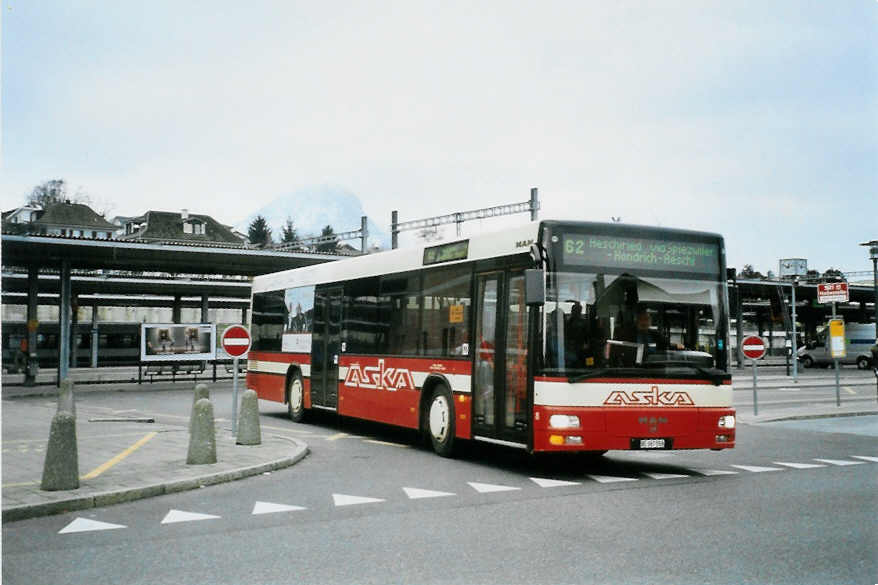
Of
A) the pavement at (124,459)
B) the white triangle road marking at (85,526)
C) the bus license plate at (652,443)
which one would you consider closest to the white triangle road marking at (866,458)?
the bus license plate at (652,443)

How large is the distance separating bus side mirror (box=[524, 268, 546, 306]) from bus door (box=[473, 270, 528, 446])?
669 millimetres

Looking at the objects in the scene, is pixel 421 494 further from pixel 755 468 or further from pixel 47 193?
pixel 47 193

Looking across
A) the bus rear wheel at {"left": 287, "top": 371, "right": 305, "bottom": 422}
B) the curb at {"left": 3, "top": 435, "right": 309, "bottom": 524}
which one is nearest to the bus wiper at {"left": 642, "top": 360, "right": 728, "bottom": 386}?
the curb at {"left": 3, "top": 435, "right": 309, "bottom": 524}

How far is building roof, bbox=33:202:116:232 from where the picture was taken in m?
93.2

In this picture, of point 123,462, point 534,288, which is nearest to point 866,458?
point 534,288

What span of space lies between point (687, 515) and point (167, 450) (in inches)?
303

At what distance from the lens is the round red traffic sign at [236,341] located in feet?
47.5

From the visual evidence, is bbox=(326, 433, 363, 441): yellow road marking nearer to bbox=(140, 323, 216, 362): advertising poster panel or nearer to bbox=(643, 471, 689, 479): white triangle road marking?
bbox=(643, 471, 689, 479): white triangle road marking

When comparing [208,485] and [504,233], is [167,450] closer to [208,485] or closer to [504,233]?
[208,485]

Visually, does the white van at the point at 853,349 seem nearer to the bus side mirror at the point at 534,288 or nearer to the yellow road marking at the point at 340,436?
the yellow road marking at the point at 340,436

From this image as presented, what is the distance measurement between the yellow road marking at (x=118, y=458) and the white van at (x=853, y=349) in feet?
175

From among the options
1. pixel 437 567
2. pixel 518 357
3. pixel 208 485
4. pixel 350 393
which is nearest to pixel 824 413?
pixel 350 393

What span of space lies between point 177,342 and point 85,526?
29.2 metres

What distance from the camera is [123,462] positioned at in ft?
38.3
